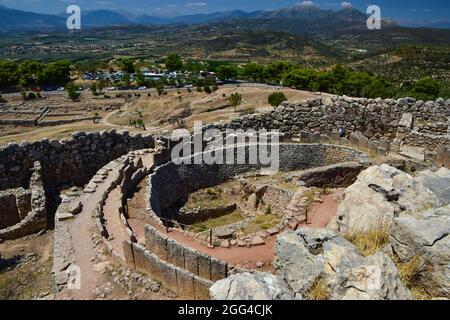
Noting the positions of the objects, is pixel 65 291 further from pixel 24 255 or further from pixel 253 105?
pixel 253 105

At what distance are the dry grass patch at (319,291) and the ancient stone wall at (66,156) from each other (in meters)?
16.0

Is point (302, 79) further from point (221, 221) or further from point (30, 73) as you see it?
point (30, 73)

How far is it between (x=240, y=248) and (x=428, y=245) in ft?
21.3

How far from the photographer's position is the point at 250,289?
6.42 m

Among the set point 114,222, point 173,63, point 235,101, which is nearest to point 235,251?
point 114,222

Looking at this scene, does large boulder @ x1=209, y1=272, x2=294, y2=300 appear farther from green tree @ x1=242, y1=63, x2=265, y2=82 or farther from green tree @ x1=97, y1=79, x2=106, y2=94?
green tree @ x1=97, y1=79, x2=106, y2=94

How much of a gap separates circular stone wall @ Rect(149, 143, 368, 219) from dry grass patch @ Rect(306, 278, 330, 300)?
1056cm

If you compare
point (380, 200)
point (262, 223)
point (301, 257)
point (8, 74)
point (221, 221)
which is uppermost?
point (8, 74)

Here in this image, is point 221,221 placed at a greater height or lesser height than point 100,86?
lesser

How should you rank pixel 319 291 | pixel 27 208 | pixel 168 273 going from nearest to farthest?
1. pixel 319 291
2. pixel 168 273
3. pixel 27 208

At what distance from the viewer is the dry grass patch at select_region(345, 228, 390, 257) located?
810 cm

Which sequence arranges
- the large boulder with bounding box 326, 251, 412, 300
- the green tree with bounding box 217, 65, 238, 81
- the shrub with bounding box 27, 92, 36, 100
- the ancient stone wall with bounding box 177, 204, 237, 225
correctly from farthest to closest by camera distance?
1. the green tree with bounding box 217, 65, 238, 81
2. the shrub with bounding box 27, 92, 36, 100
3. the ancient stone wall with bounding box 177, 204, 237, 225
4. the large boulder with bounding box 326, 251, 412, 300

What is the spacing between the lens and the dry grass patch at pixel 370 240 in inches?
319

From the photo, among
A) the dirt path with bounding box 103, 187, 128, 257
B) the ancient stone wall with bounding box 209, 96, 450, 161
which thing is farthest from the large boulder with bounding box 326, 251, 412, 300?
the ancient stone wall with bounding box 209, 96, 450, 161
